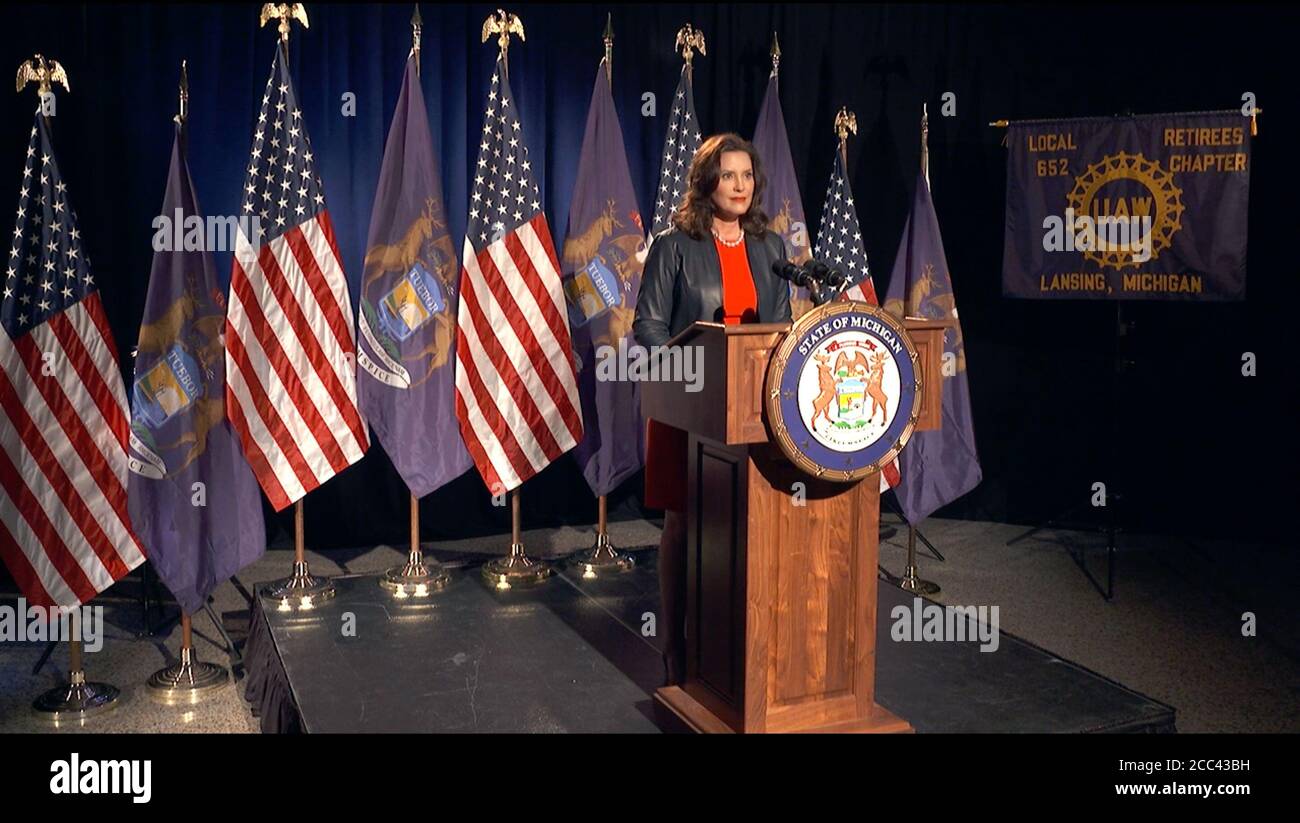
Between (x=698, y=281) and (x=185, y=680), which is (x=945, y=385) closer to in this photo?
(x=698, y=281)

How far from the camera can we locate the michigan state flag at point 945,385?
18.2 feet

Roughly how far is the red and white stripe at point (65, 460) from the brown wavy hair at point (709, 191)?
80.5 inches

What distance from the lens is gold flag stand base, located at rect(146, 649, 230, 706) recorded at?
4182mm

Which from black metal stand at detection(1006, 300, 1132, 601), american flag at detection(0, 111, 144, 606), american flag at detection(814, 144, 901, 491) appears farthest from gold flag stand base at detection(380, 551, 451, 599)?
black metal stand at detection(1006, 300, 1132, 601)

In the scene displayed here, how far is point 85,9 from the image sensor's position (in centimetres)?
525

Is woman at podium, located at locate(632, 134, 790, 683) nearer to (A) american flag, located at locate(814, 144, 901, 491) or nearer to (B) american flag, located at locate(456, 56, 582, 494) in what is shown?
(B) american flag, located at locate(456, 56, 582, 494)

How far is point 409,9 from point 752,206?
3.23 metres

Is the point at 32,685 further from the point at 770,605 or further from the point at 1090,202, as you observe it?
the point at 1090,202

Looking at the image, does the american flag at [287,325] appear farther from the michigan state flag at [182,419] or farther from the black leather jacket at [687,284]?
the black leather jacket at [687,284]

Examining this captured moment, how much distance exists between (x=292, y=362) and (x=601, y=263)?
54.9 inches

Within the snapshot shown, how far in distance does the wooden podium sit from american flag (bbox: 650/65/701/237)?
8.34ft

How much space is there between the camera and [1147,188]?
5.86 meters

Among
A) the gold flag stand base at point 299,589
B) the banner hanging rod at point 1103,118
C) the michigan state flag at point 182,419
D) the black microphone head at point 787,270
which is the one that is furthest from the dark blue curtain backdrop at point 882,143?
the black microphone head at point 787,270

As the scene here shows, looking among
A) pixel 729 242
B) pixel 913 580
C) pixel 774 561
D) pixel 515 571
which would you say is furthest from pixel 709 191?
pixel 913 580
